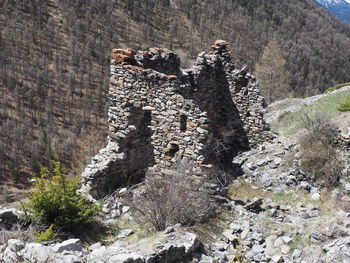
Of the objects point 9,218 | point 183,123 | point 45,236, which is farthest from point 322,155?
point 9,218

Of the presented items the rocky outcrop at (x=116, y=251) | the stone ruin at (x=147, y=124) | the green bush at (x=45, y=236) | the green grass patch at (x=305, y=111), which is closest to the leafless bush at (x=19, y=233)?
the green bush at (x=45, y=236)

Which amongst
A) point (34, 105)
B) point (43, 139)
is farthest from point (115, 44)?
point (43, 139)

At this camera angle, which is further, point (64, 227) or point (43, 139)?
point (43, 139)

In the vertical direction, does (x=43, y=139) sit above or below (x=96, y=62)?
below

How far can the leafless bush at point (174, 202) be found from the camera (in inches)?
261

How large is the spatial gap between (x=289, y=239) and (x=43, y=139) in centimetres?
2942

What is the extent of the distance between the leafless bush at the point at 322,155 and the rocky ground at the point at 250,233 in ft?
0.77

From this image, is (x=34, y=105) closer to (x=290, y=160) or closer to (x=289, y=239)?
(x=290, y=160)

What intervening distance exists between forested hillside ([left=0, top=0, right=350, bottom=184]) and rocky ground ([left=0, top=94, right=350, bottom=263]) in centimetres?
2393

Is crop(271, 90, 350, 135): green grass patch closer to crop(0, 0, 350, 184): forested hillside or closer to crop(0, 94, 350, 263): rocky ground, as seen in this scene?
crop(0, 94, 350, 263): rocky ground

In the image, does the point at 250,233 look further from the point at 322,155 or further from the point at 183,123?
the point at 322,155

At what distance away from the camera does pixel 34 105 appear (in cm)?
3512

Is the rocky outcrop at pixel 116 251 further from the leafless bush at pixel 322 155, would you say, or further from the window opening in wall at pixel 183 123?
the leafless bush at pixel 322 155

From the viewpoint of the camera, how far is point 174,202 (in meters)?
6.66
